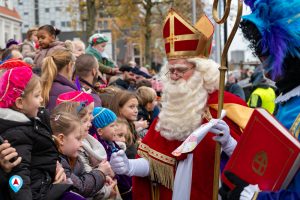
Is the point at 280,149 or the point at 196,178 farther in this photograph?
Answer: the point at 196,178

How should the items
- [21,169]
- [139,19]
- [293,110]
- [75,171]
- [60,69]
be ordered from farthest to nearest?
[139,19] < [60,69] < [75,171] < [21,169] < [293,110]

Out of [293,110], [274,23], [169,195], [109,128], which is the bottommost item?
[169,195]

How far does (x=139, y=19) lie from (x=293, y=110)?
30922 mm

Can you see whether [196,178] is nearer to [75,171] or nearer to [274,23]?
[75,171]

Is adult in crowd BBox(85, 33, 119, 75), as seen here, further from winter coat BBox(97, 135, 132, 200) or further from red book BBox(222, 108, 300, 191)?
red book BBox(222, 108, 300, 191)

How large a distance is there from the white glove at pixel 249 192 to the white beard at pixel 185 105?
1.21 metres

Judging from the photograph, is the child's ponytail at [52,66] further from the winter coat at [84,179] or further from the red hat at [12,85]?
the red hat at [12,85]

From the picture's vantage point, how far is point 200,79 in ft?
12.8

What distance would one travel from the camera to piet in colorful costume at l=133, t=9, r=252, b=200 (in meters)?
3.77

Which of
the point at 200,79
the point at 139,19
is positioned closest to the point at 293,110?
the point at 200,79

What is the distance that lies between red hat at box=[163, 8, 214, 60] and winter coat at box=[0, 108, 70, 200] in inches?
48.1

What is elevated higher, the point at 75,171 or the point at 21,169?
the point at 21,169

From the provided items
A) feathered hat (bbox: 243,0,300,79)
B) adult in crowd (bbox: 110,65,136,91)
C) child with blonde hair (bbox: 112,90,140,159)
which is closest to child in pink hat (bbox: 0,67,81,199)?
feathered hat (bbox: 243,0,300,79)

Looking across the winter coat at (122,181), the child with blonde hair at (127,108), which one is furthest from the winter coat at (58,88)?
the child with blonde hair at (127,108)
